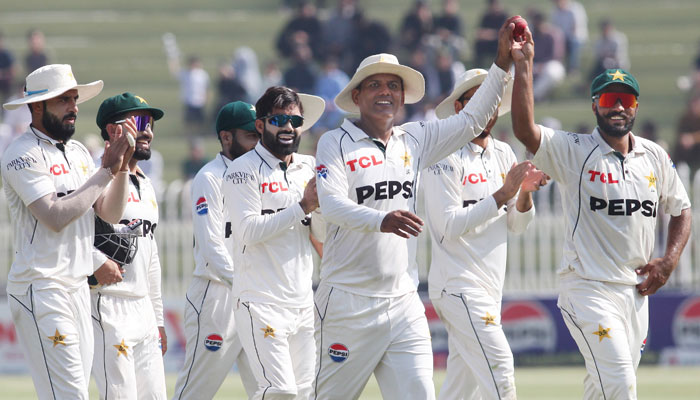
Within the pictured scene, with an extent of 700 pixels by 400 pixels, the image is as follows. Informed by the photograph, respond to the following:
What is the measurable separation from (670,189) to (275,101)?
2.86 meters

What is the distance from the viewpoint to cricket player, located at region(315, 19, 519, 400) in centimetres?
726

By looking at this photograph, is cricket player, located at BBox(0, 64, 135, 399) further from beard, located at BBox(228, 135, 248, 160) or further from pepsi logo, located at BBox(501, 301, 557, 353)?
pepsi logo, located at BBox(501, 301, 557, 353)

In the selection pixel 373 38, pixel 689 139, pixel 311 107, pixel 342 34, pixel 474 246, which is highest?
pixel 342 34

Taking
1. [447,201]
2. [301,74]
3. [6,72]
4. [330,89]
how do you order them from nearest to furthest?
[447,201], [330,89], [301,74], [6,72]

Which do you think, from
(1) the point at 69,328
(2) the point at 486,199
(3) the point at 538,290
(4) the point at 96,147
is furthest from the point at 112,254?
(4) the point at 96,147

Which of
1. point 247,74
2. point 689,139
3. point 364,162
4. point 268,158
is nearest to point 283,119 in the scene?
point 268,158

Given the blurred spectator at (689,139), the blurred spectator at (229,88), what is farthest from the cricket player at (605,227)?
the blurred spectator at (229,88)

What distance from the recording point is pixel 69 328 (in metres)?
7.02

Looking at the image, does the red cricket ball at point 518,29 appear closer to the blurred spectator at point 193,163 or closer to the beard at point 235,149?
the beard at point 235,149

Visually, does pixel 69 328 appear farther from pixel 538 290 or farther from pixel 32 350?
pixel 538 290

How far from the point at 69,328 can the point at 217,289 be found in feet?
6.82

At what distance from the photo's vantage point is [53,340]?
22.9 feet

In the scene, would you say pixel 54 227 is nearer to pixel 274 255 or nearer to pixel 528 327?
pixel 274 255

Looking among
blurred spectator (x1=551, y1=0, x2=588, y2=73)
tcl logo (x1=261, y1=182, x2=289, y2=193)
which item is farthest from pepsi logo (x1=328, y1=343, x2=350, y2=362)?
blurred spectator (x1=551, y1=0, x2=588, y2=73)
